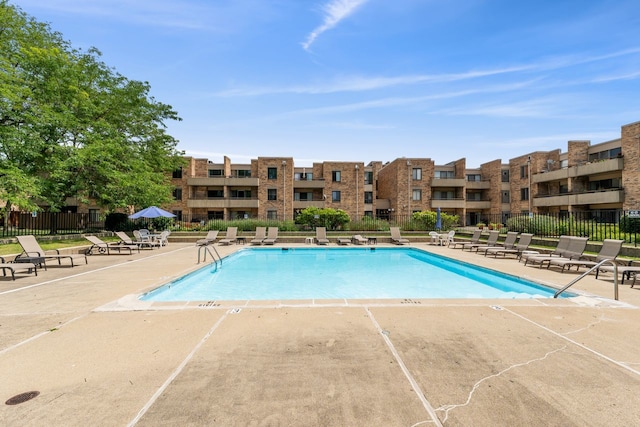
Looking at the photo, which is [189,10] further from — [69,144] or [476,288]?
[69,144]

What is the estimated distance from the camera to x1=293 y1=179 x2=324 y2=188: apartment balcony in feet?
133

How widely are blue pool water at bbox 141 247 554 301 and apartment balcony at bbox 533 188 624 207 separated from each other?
26744mm

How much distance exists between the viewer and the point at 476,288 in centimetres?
956

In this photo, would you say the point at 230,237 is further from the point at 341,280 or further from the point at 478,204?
the point at 478,204

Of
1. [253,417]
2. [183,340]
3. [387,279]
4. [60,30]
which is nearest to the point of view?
[253,417]

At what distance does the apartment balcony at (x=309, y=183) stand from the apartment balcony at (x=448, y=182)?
1543 centimetres

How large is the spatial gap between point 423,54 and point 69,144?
75.1ft

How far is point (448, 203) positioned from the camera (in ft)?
135

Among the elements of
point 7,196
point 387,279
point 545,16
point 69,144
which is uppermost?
point 545,16

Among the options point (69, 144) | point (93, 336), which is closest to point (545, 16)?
point (93, 336)

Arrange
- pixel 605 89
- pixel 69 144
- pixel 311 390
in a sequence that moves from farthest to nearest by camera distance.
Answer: pixel 69 144 < pixel 605 89 < pixel 311 390

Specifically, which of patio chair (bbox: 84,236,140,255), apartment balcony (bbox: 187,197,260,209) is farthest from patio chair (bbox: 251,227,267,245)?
apartment balcony (bbox: 187,197,260,209)

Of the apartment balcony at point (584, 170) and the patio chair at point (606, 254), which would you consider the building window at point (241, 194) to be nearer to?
the patio chair at point (606, 254)

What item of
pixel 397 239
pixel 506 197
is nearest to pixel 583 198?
pixel 506 197
